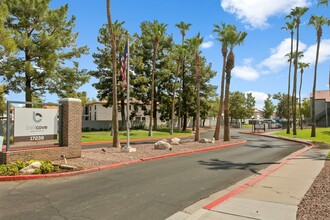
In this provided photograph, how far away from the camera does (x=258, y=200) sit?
7574 millimetres

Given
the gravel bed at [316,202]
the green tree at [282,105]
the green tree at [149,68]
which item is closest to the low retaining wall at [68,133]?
the gravel bed at [316,202]

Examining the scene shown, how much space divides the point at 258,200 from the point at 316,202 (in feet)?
4.35

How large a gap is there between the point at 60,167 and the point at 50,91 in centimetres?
2093

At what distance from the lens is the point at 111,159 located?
14.4 m

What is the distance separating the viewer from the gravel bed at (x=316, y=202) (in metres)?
6.26

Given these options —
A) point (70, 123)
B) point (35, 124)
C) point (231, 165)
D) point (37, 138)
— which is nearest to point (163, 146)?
point (231, 165)

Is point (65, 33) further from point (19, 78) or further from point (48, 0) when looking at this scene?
point (19, 78)

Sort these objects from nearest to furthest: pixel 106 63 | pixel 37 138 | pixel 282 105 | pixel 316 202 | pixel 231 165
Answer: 1. pixel 316 202
2. pixel 37 138
3. pixel 231 165
4. pixel 106 63
5. pixel 282 105

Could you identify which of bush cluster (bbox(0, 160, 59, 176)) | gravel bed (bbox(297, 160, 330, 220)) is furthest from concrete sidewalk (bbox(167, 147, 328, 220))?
bush cluster (bbox(0, 160, 59, 176))

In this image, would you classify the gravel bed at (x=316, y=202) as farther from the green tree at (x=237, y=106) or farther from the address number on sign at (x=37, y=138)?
the green tree at (x=237, y=106)

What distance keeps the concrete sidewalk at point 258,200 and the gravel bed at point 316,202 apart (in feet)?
0.48

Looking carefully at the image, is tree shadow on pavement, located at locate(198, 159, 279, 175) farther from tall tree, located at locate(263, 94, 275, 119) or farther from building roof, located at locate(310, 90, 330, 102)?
tall tree, located at locate(263, 94, 275, 119)

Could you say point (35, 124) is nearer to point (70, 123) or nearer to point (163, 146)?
point (70, 123)

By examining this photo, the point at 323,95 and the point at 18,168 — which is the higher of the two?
the point at 323,95
